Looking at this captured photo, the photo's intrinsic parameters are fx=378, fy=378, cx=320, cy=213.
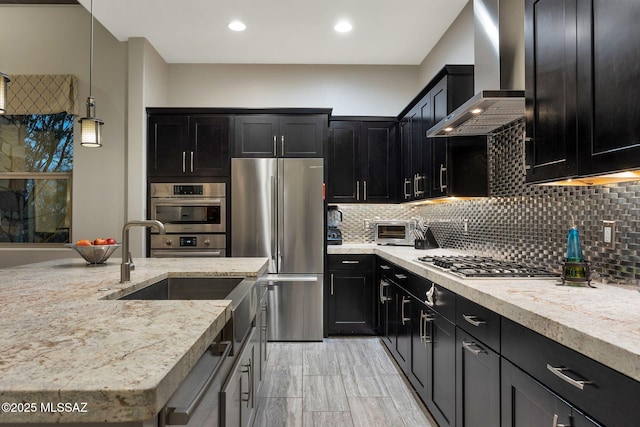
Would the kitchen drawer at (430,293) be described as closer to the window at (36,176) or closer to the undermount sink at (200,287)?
the undermount sink at (200,287)

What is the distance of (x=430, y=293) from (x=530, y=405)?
97cm

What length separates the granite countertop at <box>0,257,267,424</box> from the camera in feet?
2.08

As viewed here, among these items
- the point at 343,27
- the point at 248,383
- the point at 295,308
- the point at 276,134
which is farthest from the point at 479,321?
the point at 343,27

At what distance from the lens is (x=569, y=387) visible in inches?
42.6

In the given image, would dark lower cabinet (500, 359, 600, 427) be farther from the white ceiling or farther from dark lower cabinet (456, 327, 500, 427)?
the white ceiling

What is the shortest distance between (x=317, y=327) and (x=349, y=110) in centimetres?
257

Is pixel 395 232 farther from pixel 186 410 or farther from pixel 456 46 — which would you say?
pixel 186 410

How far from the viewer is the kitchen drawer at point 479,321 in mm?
1522

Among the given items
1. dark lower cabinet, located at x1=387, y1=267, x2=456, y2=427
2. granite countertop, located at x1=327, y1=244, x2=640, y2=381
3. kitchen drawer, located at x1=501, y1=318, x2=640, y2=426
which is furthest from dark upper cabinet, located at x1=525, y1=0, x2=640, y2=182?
dark lower cabinet, located at x1=387, y1=267, x2=456, y2=427

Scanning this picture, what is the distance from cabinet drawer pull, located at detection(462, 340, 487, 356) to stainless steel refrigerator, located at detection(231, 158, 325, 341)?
2257 mm

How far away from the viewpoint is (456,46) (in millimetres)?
3434

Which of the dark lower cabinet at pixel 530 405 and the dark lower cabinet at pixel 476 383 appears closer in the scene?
the dark lower cabinet at pixel 530 405

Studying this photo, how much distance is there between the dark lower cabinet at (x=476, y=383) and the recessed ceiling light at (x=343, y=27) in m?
2.92

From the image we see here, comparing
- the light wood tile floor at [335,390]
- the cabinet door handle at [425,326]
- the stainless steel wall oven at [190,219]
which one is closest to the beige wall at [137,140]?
the stainless steel wall oven at [190,219]
